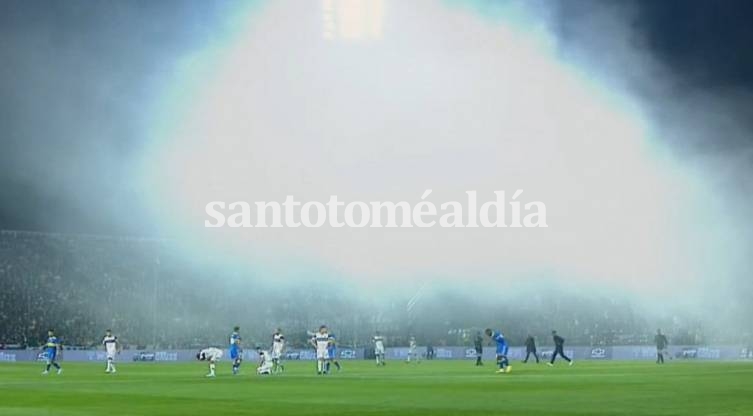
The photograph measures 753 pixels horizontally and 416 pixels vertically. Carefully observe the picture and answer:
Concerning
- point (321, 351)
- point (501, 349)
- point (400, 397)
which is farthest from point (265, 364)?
point (400, 397)

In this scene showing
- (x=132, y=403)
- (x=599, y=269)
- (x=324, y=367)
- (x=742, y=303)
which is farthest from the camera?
(x=599, y=269)

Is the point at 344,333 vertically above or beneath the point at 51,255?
beneath

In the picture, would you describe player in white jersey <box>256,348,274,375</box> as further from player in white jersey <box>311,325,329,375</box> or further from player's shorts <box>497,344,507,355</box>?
player's shorts <box>497,344,507,355</box>

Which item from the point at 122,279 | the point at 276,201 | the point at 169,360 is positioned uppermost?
the point at 276,201

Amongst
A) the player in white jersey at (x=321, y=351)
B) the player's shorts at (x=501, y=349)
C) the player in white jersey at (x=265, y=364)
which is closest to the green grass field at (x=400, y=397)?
the player's shorts at (x=501, y=349)

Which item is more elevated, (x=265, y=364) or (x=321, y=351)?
(x=321, y=351)

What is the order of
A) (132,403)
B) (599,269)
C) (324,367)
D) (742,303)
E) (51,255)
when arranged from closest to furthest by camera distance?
(132,403) < (324,367) < (742,303) < (599,269) < (51,255)

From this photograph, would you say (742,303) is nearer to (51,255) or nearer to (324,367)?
(324,367)

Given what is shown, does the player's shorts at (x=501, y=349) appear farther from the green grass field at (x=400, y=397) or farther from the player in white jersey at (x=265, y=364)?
the player in white jersey at (x=265, y=364)

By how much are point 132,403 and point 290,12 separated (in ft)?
188

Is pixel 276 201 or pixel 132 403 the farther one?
pixel 276 201

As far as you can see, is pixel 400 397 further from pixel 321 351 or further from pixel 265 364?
pixel 265 364

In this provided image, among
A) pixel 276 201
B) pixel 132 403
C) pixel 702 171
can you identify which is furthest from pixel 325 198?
pixel 132 403

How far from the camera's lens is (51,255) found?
93.4m
